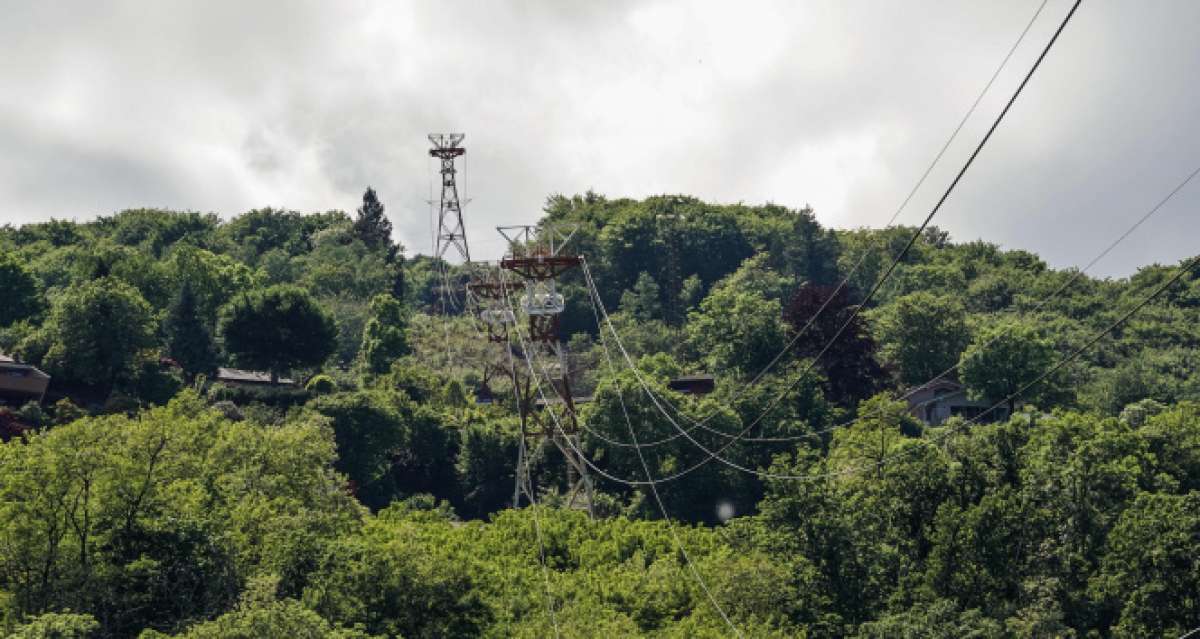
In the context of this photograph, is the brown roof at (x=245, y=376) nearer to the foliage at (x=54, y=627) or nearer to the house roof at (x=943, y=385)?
the house roof at (x=943, y=385)

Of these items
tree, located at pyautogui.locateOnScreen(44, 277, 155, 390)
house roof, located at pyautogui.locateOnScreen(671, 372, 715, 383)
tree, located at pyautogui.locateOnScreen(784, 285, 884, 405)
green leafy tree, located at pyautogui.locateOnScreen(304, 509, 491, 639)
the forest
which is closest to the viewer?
green leafy tree, located at pyautogui.locateOnScreen(304, 509, 491, 639)

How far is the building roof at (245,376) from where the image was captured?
85875 mm

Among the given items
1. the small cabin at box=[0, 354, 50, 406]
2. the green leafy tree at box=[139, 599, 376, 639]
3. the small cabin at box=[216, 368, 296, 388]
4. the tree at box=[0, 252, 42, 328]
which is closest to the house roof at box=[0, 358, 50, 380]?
the small cabin at box=[0, 354, 50, 406]

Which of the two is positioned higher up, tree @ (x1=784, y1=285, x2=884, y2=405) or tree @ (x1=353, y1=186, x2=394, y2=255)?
tree @ (x1=353, y1=186, x2=394, y2=255)

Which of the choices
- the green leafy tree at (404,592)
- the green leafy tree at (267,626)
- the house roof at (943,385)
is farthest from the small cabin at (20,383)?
the house roof at (943,385)

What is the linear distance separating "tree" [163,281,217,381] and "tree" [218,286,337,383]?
1.53 meters

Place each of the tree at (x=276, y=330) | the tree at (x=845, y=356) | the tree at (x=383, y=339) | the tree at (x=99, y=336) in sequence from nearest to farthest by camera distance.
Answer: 1. the tree at (x=99, y=336)
2. the tree at (x=845, y=356)
3. the tree at (x=276, y=330)
4. the tree at (x=383, y=339)

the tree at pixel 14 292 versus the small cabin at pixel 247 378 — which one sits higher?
the tree at pixel 14 292

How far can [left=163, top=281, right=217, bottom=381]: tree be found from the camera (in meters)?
83.5

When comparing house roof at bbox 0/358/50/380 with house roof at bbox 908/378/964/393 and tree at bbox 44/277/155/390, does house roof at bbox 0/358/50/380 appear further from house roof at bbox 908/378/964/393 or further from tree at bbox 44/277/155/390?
house roof at bbox 908/378/964/393

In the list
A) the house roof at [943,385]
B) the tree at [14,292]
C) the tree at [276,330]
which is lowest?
the house roof at [943,385]

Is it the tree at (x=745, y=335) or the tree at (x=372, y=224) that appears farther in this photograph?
the tree at (x=372, y=224)

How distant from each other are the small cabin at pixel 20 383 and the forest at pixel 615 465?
4.53 ft

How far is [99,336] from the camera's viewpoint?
74688mm
